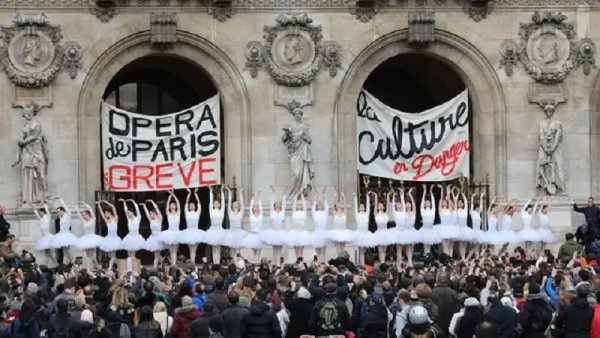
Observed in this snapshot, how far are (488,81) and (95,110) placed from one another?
389 inches

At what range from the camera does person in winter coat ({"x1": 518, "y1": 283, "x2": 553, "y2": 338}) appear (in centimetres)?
2136

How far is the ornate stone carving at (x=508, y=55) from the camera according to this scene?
3956cm

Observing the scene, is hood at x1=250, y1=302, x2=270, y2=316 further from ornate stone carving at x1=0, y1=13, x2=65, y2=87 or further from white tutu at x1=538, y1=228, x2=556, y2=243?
ornate stone carving at x1=0, y1=13, x2=65, y2=87

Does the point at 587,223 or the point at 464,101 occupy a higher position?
the point at 464,101

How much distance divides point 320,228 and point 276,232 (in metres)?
1.05

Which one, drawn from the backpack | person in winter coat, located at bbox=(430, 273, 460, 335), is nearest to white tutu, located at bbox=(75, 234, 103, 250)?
person in winter coat, located at bbox=(430, 273, 460, 335)

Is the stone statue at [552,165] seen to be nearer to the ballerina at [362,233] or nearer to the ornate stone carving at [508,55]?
the ornate stone carving at [508,55]

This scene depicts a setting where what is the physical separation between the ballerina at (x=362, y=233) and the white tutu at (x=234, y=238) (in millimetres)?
2575

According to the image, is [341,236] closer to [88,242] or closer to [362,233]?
[362,233]

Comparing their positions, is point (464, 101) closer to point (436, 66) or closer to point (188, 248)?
point (436, 66)

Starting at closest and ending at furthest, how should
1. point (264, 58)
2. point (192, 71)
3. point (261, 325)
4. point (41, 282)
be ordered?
point (261, 325) → point (41, 282) → point (264, 58) → point (192, 71)

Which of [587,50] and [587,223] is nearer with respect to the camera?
[587,223]

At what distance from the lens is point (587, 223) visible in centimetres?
3691

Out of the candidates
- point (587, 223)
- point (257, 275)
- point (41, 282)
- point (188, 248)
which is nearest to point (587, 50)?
point (587, 223)
